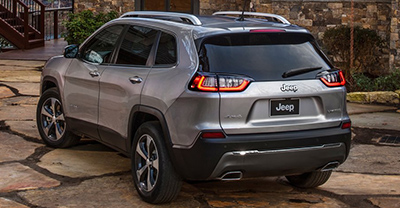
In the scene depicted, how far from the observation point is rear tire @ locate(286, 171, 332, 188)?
21.8 feet

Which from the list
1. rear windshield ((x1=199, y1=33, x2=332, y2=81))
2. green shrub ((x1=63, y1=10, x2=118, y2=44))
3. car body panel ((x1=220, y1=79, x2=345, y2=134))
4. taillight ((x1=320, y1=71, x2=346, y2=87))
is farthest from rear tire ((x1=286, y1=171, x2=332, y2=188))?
green shrub ((x1=63, y1=10, x2=118, y2=44))

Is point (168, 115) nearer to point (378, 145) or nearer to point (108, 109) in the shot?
point (108, 109)

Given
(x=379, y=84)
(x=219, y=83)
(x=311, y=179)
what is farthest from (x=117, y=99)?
(x=379, y=84)

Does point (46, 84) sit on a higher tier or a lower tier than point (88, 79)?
lower

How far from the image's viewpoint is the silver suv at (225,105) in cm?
565

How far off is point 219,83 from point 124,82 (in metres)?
1.30

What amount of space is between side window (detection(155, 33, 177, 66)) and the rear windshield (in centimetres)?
40

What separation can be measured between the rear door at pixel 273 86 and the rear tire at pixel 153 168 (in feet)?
2.06

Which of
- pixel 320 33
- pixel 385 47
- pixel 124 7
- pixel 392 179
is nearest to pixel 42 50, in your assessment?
pixel 124 7

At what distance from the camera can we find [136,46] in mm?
6809

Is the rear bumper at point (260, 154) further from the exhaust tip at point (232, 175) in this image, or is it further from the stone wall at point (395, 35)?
the stone wall at point (395, 35)

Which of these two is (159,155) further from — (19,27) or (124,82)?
(19,27)

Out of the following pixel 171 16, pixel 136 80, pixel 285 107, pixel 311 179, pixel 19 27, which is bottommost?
pixel 311 179

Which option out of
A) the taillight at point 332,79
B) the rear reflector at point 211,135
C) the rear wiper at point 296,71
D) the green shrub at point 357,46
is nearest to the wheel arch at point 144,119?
the rear reflector at point 211,135
